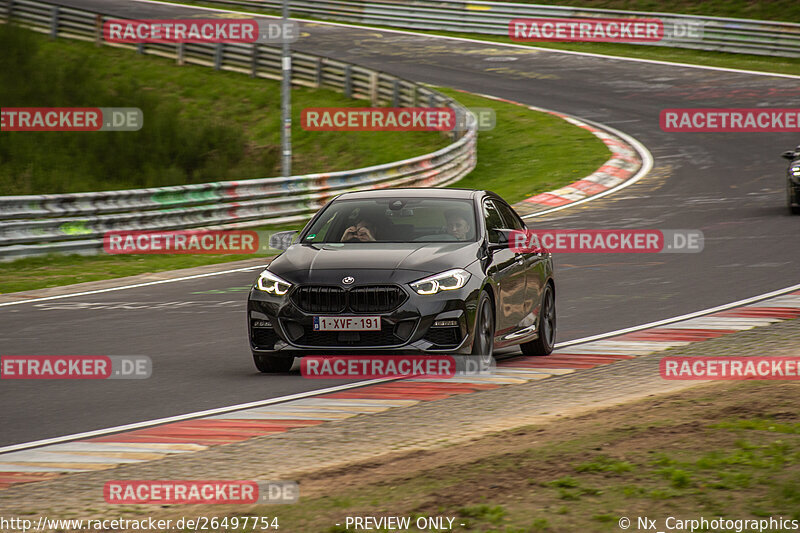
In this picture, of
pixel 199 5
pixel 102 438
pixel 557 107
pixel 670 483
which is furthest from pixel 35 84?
pixel 670 483

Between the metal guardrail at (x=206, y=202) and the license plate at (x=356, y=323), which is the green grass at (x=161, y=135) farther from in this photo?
the license plate at (x=356, y=323)

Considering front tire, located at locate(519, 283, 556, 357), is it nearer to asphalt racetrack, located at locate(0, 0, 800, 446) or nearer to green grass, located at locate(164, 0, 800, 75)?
asphalt racetrack, located at locate(0, 0, 800, 446)

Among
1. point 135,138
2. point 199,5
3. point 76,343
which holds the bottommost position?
point 76,343

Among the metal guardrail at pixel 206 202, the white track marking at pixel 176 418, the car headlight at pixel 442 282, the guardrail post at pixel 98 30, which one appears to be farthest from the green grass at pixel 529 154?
the white track marking at pixel 176 418

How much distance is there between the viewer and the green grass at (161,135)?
29.2 metres

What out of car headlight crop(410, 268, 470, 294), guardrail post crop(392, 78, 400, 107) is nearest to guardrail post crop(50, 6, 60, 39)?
guardrail post crop(392, 78, 400, 107)

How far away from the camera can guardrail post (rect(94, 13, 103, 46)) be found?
46.8 meters

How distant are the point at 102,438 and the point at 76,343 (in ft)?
13.7

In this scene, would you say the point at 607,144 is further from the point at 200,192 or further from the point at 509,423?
→ the point at 509,423

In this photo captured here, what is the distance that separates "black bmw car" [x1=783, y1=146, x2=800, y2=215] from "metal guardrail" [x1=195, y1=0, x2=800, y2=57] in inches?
964

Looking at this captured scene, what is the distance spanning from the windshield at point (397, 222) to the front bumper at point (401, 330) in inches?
38.3

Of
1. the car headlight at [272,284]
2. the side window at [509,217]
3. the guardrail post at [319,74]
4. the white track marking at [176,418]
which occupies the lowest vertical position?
the white track marking at [176,418]

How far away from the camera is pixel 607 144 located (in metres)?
32.2

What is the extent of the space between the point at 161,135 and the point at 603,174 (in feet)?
36.4
